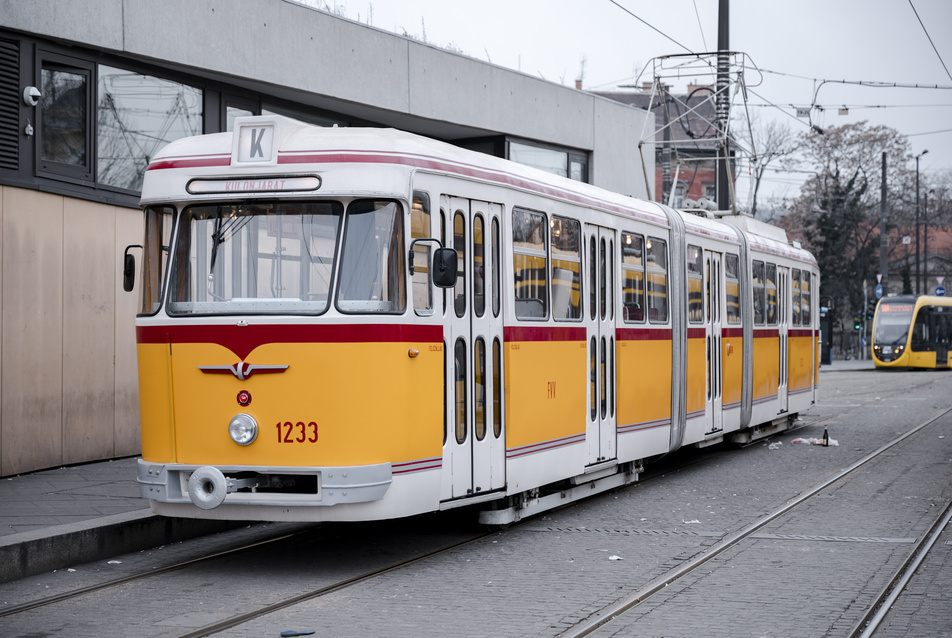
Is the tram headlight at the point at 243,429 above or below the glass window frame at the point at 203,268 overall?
below

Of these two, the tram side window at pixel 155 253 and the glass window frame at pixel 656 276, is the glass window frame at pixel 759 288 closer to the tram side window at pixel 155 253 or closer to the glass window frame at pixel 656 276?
the glass window frame at pixel 656 276

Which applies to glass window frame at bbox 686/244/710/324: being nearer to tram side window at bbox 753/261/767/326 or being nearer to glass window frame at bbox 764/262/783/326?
tram side window at bbox 753/261/767/326

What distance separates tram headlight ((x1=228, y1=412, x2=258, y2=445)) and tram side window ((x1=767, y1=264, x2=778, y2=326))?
11707mm

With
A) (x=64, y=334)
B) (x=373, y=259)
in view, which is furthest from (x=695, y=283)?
(x=64, y=334)

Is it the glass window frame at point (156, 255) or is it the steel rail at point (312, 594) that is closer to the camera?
the steel rail at point (312, 594)

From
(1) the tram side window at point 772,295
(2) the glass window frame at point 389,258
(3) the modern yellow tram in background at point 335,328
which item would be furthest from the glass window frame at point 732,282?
(2) the glass window frame at point 389,258

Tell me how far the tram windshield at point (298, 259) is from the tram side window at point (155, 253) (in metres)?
0.29

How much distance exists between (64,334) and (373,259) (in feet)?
20.0

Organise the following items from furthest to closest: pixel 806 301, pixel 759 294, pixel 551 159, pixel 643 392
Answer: pixel 551 159 → pixel 806 301 → pixel 759 294 → pixel 643 392

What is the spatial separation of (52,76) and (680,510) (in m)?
8.16

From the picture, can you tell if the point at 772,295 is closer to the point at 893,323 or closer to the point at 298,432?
the point at 298,432

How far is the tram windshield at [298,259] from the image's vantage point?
8359 millimetres

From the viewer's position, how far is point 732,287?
1667 cm

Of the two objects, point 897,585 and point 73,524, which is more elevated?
point 73,524
